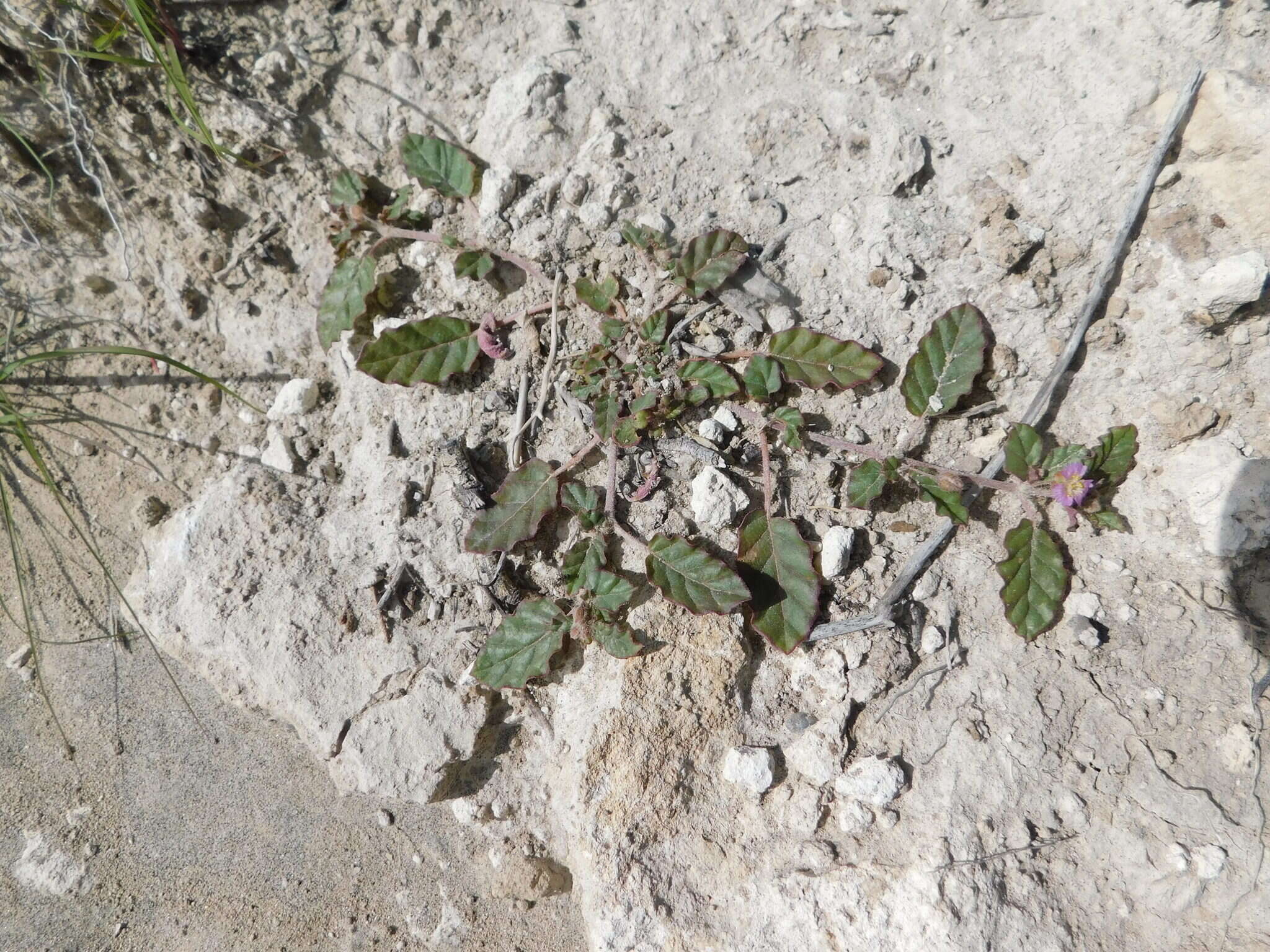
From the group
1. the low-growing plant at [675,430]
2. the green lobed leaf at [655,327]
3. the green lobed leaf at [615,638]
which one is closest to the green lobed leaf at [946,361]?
the low-growing plant at [675,430]

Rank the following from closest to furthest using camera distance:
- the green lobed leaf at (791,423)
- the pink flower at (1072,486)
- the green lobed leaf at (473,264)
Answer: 1. the pink flower at (1072,486)
2. the green lobed leaf at (791,423)
3. the green lobed leaf at (473,264)

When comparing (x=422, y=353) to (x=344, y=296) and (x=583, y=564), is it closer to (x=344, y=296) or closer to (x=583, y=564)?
(x=344, y=296)

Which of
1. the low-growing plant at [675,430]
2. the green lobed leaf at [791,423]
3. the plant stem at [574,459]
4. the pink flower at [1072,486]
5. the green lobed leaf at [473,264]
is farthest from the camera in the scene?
the green lobed leaf at [473,264]

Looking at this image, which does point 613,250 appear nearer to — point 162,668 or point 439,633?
point 439,633

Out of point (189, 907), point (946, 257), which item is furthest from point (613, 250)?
point (189, 907)

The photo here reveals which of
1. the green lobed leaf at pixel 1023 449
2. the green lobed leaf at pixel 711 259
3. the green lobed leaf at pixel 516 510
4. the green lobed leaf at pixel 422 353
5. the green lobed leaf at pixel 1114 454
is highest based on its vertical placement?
the green lobed leaf at pixel 422 353

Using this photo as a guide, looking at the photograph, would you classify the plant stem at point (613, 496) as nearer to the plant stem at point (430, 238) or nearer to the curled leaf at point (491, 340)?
the curled leaf at point (491, 340)

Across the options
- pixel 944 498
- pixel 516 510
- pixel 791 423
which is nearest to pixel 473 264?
pixel 516 510
